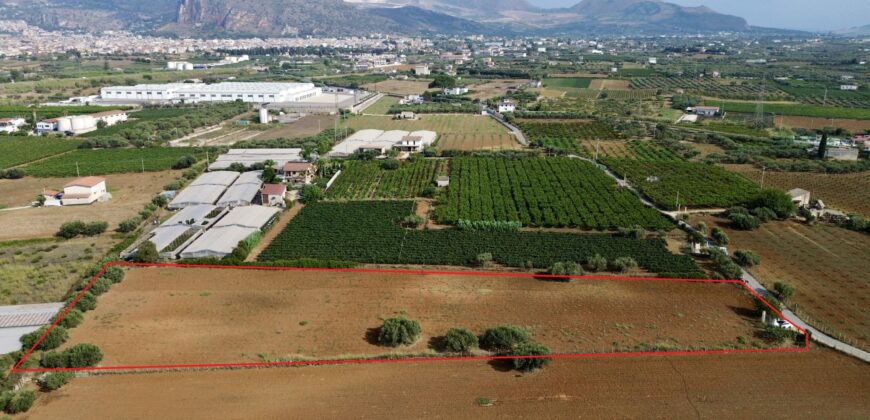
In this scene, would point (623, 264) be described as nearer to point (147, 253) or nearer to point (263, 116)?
point (147, 253)

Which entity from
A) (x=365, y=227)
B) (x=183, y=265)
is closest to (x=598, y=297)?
(x=365, y=227)

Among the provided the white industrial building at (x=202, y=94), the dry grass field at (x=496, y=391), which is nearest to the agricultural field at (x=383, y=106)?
the white industrial building at (x=202, y=94)

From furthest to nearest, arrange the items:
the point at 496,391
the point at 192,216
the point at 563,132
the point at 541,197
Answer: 1. the point at 563,132
2. the point at 541,197
3. the point at 192,216
4. the point at 496,391

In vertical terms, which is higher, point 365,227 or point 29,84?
point 29,84

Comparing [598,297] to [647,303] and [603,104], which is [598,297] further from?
[603,104]

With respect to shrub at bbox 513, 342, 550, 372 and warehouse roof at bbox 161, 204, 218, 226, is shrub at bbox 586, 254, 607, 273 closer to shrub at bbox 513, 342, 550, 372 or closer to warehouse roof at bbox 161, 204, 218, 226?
shrub at bbox 513, 342, 550, 372

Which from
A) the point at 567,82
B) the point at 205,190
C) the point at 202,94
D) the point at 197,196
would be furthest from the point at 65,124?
the point at 567,82
